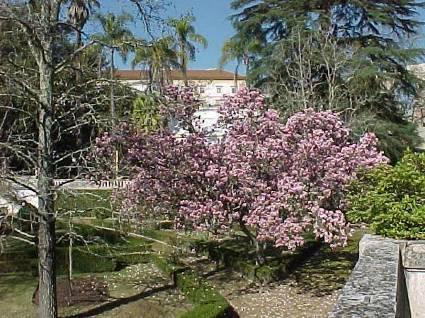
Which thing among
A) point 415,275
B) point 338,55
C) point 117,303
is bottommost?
point 117,303

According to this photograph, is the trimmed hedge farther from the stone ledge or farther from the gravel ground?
the stone ledge

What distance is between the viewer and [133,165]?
1197cm

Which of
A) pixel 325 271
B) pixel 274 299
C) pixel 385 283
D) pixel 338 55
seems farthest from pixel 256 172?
pixel 338 55

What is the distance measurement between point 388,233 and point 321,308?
5.93m

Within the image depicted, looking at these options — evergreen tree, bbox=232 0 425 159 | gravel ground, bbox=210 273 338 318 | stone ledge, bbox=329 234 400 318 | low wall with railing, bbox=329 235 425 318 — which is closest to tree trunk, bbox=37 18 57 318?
gravel ground, bbox=210 273 338 318

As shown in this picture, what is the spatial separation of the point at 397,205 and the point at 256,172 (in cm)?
672

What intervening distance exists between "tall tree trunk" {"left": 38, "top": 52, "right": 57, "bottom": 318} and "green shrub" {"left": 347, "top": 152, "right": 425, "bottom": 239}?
534cm

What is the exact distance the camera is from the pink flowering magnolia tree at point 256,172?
36.0ft

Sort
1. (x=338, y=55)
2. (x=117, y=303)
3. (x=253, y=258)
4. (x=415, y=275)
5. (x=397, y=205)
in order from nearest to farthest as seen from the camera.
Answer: (x=415, y=275)
(x=397, y=205)
(x=117, y=303)
(x=253, y=258)
(x=338, y=55)

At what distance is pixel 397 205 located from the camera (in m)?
5.06

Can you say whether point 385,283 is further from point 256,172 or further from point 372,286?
point 256,172

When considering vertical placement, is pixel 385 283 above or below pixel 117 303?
above

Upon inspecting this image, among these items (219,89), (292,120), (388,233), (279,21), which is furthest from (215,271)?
(219,89)

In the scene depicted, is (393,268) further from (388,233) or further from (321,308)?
(321,308)
